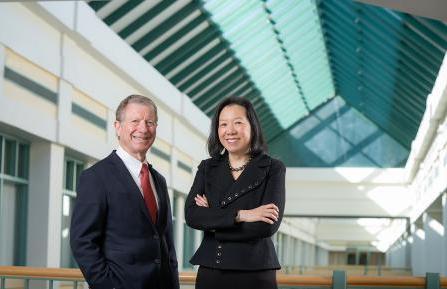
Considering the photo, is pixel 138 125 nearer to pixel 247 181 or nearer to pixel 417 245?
pixel 247 181

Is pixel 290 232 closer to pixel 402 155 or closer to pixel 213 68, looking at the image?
pixel 402 155

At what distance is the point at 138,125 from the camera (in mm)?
3555

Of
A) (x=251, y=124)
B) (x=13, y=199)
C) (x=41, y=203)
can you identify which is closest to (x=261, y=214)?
(x=251, y=124)

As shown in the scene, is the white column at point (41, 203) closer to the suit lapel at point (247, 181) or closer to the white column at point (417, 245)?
the suit lapel at point (247, 181)

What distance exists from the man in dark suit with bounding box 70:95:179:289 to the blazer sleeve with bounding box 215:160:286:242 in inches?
10.9

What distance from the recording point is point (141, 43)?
1922 cm

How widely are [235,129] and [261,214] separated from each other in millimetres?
382

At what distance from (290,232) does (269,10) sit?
22492 millimetres

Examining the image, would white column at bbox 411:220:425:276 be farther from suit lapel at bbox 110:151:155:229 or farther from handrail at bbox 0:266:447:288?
suit lapel at bbox 110:151:155:229

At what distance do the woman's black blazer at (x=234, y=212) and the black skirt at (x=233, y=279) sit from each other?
0.09 feet

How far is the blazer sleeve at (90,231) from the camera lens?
338 centimetres

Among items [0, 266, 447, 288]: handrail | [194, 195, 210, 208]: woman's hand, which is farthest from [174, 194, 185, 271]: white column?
[194, 195, 210, 208]: woman's hand

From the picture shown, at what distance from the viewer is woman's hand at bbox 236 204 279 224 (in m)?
3.43

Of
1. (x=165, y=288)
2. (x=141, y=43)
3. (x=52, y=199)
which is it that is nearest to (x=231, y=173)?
(x=165, y=288)
